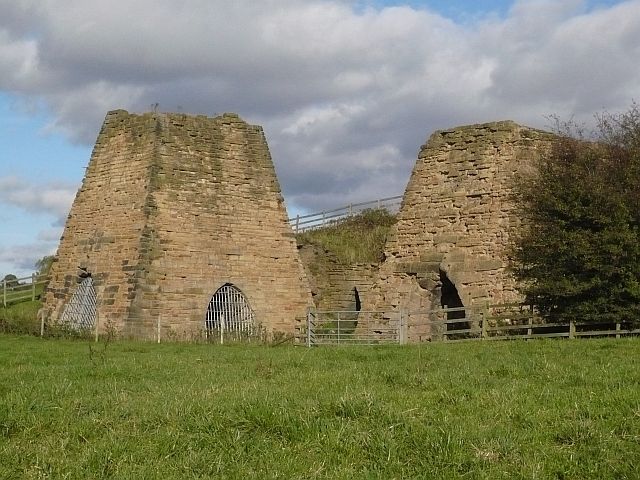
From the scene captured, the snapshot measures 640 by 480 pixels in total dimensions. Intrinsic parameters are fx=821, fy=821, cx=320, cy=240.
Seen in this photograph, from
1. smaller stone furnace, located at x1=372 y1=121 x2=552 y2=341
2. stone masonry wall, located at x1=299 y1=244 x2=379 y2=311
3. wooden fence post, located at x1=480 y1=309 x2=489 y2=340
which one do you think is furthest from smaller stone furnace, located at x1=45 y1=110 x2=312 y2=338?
wooden fence post, located at x1=480 y1=309 x2=489 y2=340

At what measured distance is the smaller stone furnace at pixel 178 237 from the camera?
24.2 metres

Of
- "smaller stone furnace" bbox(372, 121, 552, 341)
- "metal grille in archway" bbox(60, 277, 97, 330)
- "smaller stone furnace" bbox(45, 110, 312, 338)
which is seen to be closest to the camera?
"smaller stone furnace" bbox(372, 121, 552, 341)

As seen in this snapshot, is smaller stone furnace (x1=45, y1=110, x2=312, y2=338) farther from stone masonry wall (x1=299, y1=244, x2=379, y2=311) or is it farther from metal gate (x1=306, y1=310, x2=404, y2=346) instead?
stone masonry wall (x1=299, y1=244, x2=379, y2=311)

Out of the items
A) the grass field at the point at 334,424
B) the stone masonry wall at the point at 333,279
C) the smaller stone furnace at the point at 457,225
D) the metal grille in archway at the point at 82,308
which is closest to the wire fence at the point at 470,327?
the smaller stone furnace at the point at 457,225

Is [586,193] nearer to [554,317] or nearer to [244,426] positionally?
[554,317]

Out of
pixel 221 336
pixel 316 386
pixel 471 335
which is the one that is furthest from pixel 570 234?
pixel 316 386

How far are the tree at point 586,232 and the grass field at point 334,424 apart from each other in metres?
7.92

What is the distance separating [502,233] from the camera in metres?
22.4

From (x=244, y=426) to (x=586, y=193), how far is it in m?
14.0

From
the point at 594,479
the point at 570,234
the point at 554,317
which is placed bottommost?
the point at 594,479

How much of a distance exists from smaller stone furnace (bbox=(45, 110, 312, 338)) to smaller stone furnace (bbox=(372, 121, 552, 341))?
3.93 metres

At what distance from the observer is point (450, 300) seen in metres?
25.2

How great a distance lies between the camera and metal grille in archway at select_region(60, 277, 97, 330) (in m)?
25.0

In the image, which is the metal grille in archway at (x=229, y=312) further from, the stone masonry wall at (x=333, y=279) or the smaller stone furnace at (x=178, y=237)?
the stone masonry wall at (x=333, y=279)
